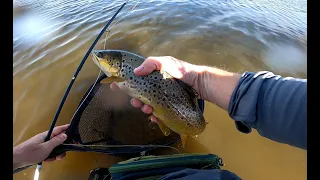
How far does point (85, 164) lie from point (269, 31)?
4832mm

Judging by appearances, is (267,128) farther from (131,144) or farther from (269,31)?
(269,31)

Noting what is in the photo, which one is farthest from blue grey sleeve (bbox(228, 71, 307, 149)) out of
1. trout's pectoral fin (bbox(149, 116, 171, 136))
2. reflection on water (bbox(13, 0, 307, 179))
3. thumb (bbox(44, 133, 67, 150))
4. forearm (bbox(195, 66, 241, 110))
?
thumb (bbox(44, 133, 67, 150))

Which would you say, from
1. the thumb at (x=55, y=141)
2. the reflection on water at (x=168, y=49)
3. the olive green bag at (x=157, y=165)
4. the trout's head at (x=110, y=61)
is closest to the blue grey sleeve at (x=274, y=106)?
the olive green bag at (x=157, y=165)

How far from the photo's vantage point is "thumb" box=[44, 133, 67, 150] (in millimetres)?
1954

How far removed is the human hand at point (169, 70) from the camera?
2209 mm

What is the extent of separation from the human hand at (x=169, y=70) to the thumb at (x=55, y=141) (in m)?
0.73

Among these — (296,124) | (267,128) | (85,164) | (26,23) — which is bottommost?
(85,164)

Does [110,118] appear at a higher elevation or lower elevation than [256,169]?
higher

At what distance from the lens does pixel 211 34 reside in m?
4.73

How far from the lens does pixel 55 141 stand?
6.55ft

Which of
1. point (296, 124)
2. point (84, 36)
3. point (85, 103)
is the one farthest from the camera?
point (84, 36)

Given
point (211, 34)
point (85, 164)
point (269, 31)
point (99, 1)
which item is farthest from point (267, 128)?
point (99, 1)

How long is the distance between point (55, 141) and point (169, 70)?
1210 millimetres

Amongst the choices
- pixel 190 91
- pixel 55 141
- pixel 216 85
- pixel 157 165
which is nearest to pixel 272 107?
pixel 216 85
